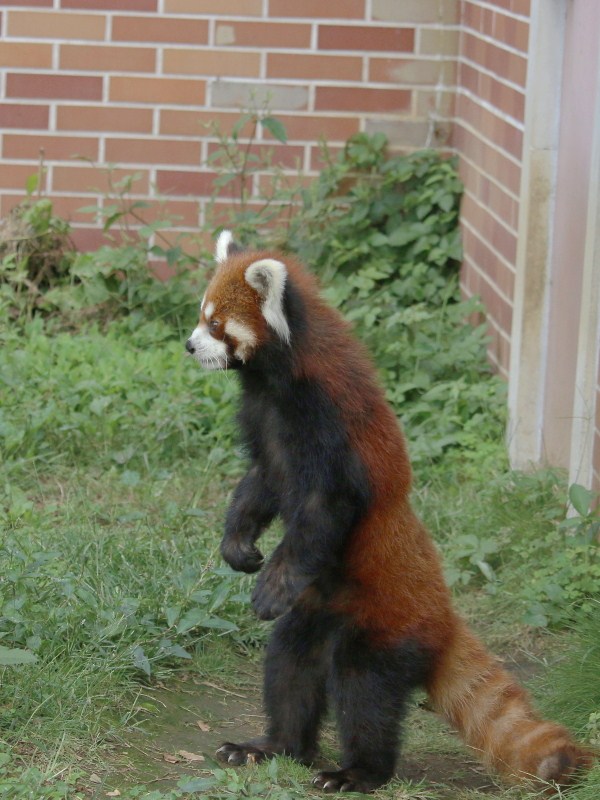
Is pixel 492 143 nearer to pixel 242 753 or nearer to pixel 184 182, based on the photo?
pixel 184 182

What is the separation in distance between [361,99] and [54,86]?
6.31ft

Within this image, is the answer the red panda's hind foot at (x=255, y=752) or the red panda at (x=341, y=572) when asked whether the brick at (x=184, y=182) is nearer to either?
the red panda at (x=341, y=572)

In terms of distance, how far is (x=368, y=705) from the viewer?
12.4 feet

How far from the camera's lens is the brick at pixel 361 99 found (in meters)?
7.98

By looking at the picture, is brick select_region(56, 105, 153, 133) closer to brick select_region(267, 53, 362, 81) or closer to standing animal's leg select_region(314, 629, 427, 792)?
brick select_region(267, 53, 362, 81)

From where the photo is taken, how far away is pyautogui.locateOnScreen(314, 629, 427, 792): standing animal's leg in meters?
3.80

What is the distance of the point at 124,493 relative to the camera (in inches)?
234

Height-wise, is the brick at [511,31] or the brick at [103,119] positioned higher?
the brick at [511,31]

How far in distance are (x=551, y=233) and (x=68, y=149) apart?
3356 millimetres

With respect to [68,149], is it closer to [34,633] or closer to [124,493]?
[124,493]

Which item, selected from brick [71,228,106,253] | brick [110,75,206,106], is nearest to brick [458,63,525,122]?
brick [110,75,206,106]

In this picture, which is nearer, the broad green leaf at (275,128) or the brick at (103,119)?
the broad green leaf at (275,128)

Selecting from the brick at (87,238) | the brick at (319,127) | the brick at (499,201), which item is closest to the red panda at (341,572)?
the brick at (499,201)

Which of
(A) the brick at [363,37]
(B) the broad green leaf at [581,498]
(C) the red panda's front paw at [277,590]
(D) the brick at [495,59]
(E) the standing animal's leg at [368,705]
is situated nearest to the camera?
(E) the standing animal's leg at [368,705]
